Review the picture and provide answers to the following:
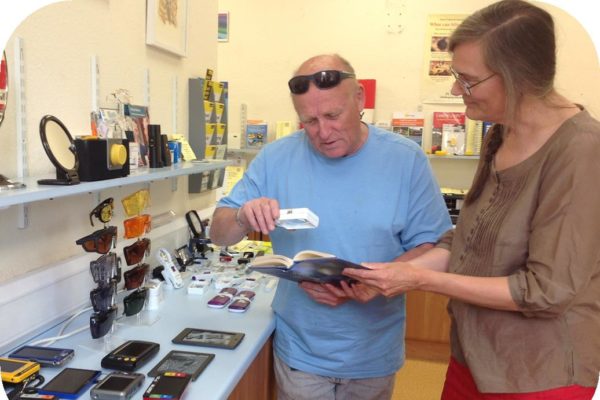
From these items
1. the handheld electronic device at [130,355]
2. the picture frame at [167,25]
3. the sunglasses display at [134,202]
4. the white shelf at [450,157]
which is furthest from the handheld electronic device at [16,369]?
the white shelf at [450,157]

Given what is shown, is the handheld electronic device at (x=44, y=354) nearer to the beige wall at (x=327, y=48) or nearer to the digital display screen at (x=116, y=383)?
the digital display screen at (x=116, y=383)

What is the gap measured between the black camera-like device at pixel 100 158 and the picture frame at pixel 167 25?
2.48ft

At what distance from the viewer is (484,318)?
1.16 meters

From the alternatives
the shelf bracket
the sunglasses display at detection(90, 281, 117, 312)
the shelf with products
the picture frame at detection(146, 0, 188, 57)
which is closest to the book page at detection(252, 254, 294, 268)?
the sunglasses display at detection(90, 281, 117, 312)

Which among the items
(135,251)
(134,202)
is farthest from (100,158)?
(135,251)

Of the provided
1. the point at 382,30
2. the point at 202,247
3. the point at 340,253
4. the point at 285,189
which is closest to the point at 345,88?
the point at 285,189

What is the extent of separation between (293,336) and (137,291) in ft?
1.84

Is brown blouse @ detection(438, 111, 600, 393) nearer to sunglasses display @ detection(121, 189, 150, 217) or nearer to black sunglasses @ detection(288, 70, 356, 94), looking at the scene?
black sunglasses @ detection(288, 70, 356, 94)

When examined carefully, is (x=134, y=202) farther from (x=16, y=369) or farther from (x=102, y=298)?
(x=16, y=369)

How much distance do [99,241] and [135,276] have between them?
288mm

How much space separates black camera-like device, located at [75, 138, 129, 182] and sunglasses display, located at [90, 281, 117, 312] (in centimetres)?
33

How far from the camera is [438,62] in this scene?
3682mm

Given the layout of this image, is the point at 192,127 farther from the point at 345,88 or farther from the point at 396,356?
the point at 396,356

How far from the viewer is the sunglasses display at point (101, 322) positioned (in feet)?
4.51
